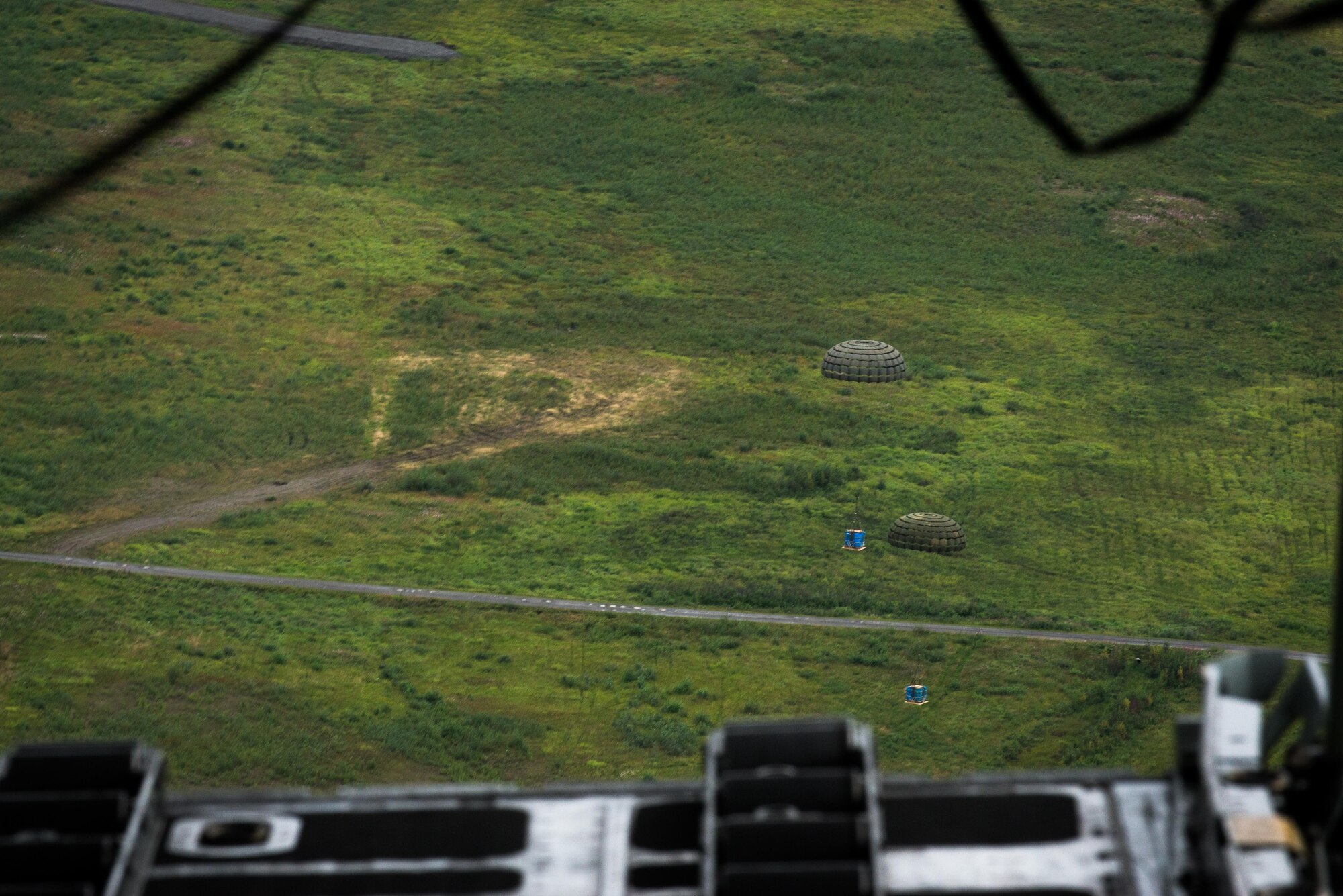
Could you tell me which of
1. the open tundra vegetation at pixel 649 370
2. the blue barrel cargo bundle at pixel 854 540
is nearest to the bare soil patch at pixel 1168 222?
the open tundra vegetation at pixel 649 370

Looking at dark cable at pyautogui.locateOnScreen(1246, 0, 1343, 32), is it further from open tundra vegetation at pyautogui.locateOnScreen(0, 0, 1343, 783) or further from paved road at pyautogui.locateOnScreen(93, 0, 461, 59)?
paved road at pyautogui.locateOnScreen(93, 0, 461, 59)

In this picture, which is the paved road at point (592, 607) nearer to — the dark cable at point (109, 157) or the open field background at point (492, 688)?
the open field background at point (492, 688)

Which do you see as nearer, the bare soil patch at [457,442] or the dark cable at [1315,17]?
the dark cable at [1315,17]

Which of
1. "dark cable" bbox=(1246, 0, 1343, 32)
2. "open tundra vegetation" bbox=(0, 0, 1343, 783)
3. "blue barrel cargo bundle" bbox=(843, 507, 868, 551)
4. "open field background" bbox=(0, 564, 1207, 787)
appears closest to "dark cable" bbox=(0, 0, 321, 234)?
"dark cable" bbox=(1246, 0, 1343, 32)

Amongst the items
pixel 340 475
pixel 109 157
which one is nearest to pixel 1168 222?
pixel 340 475

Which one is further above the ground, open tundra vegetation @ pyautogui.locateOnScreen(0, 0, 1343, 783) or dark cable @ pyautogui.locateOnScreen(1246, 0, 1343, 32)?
open tundra vegetation @ pyautogui.locateOnScreen(0, 0, 1343, 783)

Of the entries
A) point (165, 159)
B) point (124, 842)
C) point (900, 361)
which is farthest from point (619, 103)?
point (124, 842)
